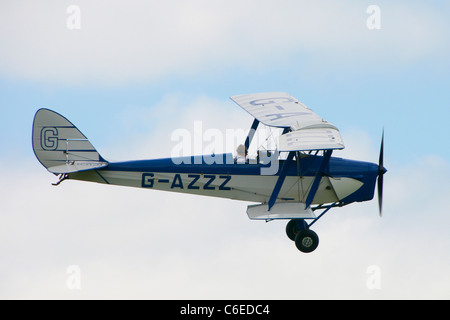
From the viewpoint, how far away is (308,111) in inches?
944

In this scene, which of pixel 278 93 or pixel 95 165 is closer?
pixel 95 165

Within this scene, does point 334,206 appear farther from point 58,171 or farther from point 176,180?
point 58,171

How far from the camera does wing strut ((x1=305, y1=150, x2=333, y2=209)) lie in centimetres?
2307

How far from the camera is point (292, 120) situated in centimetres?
2312

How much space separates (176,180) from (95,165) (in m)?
1.68

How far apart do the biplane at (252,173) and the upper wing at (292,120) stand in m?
0.05

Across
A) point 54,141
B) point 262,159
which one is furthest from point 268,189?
point 54,141

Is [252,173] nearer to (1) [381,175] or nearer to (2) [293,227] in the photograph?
(2) [293,227]

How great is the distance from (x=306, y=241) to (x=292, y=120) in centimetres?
250

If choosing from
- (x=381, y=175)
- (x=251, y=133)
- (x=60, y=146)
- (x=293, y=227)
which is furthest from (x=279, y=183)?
(x=60, y=146)

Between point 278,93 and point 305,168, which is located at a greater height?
point 278,93

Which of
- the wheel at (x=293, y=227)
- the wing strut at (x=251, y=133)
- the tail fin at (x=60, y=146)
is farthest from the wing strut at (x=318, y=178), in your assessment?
the tail fin at (x=60, y=146)

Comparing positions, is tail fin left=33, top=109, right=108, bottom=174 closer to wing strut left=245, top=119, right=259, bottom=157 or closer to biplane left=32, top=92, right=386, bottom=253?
biplane left=32, top=92, right=386, bottom=253

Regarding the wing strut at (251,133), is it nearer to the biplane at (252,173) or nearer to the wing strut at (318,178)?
the biplane at (252,173)
